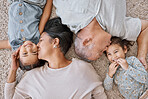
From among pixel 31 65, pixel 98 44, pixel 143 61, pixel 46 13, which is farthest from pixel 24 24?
pixel 143 61

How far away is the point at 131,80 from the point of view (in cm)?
107

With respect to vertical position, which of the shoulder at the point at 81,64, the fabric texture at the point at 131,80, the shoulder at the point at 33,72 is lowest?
the fabric texture at the point at 131,80

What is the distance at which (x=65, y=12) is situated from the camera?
1.04 metres

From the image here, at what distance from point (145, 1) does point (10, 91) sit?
4.17 ft

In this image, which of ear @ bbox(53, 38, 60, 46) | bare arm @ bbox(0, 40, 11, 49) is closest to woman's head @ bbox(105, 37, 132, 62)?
ear @ bbox(53, 38, 60, 46)

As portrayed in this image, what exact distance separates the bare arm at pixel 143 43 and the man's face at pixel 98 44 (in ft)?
0.91

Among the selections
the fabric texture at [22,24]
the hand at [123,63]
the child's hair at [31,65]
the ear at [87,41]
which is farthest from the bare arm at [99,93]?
the fabric texture at [22,24]

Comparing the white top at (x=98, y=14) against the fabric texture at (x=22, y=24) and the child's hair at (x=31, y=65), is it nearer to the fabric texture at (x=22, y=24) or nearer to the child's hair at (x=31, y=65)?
the fabric texture at (x=22, y=24)

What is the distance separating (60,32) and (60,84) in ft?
1.26

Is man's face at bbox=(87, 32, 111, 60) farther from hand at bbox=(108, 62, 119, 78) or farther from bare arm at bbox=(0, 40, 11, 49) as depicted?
bare arm at bbox=(0, 40, 11, 49)

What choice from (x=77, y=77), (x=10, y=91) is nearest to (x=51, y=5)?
(x=77, y=77)

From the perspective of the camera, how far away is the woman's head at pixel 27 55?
1.06m

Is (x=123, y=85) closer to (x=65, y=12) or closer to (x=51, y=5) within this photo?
(x=65, y=12)

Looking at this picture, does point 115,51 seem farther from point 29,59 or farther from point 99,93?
point 29,59
